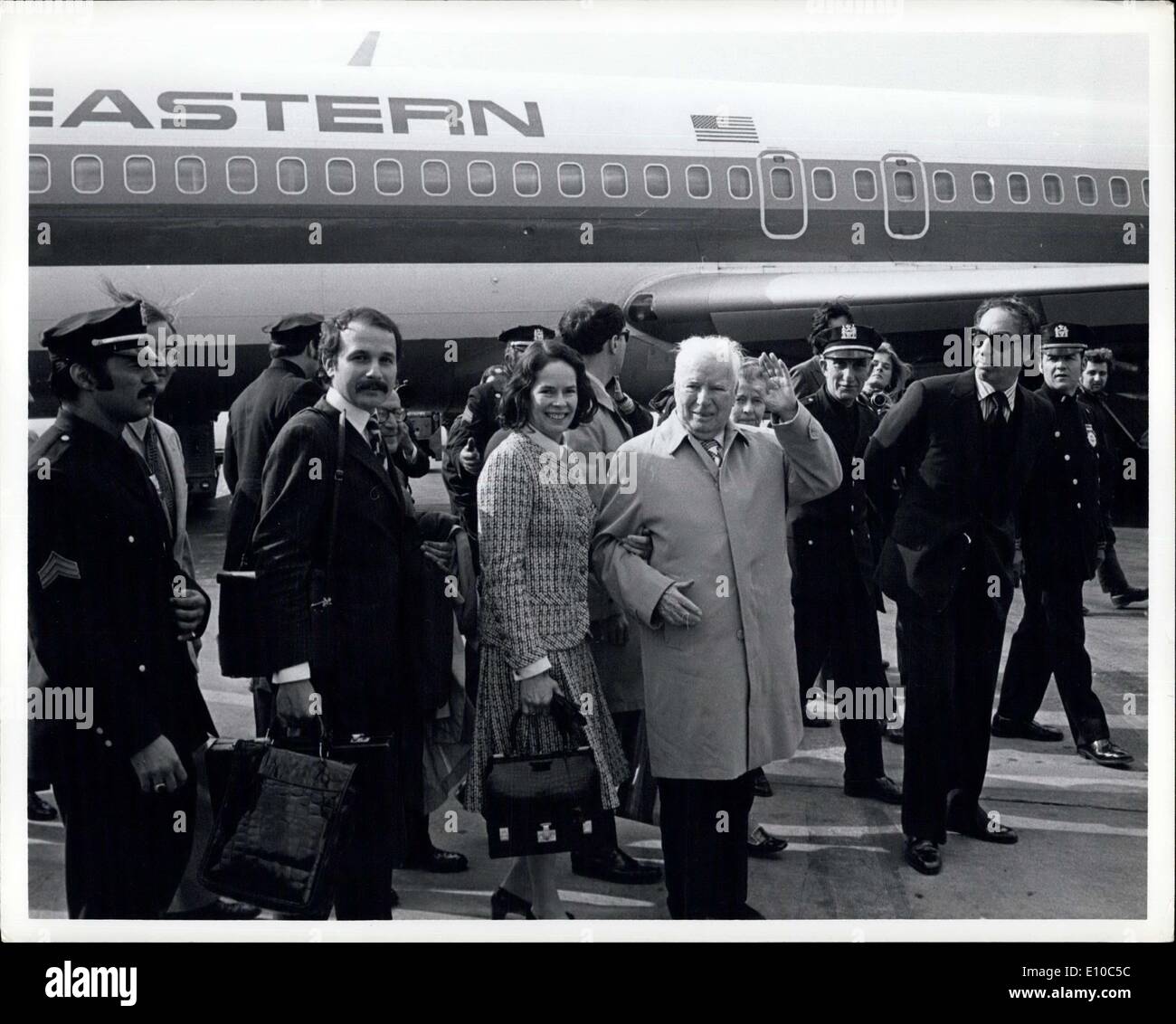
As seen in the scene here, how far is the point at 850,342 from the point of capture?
4.49 meters

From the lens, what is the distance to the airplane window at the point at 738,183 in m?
7.53

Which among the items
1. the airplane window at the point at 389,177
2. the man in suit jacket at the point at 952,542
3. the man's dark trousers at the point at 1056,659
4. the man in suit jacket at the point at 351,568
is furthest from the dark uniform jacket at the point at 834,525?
the airplane window at the point at 389,177

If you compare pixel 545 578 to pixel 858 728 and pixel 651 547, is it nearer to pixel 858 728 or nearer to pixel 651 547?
pixel 651 547

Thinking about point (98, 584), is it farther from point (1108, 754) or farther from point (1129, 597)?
point (1129, 597)

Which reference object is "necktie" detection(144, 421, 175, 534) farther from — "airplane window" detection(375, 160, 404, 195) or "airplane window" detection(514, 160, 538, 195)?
"airplane window" detection(514, 160, 538, 195)

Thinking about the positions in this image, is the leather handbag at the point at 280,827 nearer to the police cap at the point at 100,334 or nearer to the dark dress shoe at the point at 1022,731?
the police cap at the point at 100,334

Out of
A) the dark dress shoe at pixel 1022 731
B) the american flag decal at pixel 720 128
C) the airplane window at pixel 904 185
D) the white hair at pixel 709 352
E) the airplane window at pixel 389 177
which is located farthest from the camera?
the airplane window at pixel 904 185

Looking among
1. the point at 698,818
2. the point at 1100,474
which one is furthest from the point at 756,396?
the point at 1100,474

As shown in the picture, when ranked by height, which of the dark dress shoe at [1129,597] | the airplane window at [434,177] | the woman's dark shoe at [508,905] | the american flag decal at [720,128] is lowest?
the woman's dark shoe at [508,905]

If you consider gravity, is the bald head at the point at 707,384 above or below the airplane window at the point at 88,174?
below

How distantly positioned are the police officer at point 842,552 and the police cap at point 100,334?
238 cm

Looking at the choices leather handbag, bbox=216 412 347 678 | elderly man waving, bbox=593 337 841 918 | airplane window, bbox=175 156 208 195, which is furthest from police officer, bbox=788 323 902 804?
airplane window, bbox=175 156 208 195

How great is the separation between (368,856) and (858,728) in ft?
6.18
